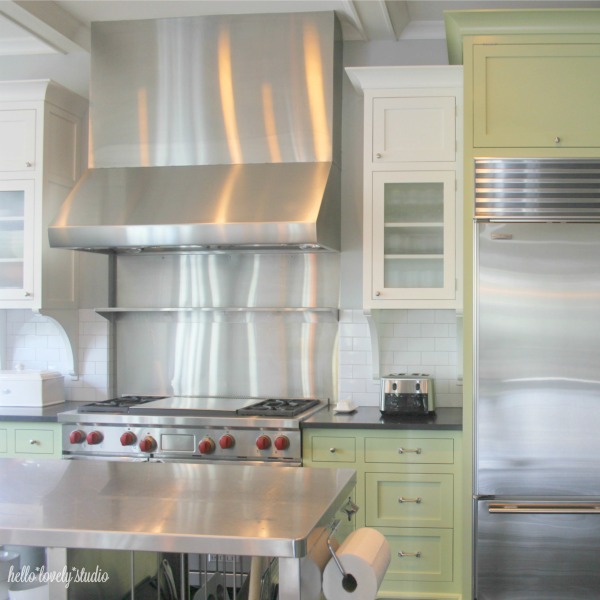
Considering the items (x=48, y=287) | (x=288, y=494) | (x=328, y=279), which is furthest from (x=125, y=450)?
(x=288, y=494)

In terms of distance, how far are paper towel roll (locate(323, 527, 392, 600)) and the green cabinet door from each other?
8.05 feet

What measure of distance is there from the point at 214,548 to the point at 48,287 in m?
3.12

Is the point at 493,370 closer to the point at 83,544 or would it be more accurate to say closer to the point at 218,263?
the point at 218,263

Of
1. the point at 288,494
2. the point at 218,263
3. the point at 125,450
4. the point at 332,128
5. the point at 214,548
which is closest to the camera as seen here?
the point at 214,548

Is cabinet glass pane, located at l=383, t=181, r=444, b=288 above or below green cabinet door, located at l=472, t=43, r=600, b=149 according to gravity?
below

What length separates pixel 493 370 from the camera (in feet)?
12.3

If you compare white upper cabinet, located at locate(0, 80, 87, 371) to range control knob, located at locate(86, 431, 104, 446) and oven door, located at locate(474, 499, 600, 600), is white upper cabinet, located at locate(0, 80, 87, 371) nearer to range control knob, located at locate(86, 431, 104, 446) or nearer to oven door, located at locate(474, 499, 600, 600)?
range control knob, located at locate(86, 431, 104, 446)

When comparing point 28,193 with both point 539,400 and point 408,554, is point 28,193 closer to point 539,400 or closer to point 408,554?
point 408,554

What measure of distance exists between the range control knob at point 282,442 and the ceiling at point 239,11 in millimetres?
2166

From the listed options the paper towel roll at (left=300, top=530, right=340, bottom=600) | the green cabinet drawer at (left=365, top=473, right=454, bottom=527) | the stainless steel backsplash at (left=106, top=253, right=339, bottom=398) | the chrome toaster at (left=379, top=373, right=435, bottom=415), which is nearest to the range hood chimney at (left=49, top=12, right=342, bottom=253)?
the stainless steel backsplash at (left=106, top=253, right=339, bottom=398)

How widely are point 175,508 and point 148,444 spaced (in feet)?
6.96

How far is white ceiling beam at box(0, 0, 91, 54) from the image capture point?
4.10 meters

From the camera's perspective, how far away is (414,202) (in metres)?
4.24

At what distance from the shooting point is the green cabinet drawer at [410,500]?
3934mm
